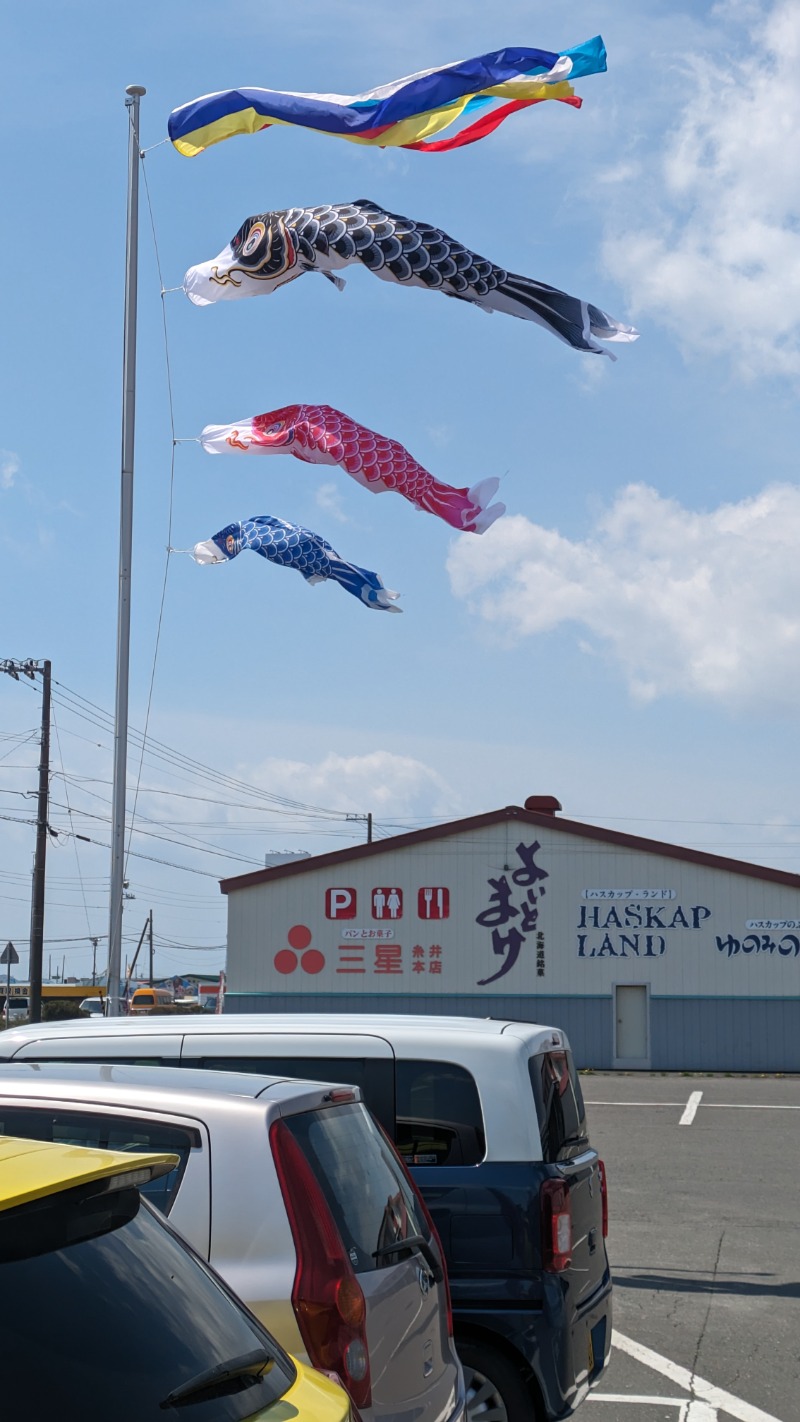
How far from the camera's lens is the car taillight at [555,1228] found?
571 centimetres

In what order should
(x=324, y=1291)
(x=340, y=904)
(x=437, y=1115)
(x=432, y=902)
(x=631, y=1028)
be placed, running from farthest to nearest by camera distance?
(x=340, y=904), (x=432, y=902), (x=631, y=1028), (x=437, y=1115), (x=324, y=1291)

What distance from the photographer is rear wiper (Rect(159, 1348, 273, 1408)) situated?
8.18 ft

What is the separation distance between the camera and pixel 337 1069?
Result: 19.9 ft

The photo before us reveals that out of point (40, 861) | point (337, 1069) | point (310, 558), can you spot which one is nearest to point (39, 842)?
point (40, 861)

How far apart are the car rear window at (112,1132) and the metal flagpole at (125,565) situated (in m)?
11.0

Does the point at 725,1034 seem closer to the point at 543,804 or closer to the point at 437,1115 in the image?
the point at 543,804

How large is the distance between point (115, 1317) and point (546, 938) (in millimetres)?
35197

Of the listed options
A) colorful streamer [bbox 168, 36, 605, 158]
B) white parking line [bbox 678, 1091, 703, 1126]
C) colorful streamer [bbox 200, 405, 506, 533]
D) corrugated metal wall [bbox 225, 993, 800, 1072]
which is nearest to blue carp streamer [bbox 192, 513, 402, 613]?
colorful streamer [bbox 200, 405, 506, 533]

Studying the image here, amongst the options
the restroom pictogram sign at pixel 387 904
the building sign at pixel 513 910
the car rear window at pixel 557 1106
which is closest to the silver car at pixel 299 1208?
the car rear window at pixel 557 1106

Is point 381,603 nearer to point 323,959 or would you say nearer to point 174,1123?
point 174,1123

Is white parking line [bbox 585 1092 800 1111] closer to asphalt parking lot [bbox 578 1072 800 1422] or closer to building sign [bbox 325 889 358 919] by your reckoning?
asphalt parking lot [bbox 578 1072 800 1422]

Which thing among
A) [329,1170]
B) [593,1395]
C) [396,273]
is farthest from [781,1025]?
[329,1170]

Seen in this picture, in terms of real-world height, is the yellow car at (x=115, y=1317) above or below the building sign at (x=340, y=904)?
below

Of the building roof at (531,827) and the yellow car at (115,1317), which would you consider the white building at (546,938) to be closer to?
the building roof at (531,827)
